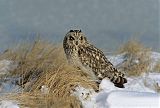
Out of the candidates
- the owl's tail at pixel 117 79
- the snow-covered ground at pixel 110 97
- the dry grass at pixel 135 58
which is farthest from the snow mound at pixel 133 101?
the dry grass at pixel 135 58

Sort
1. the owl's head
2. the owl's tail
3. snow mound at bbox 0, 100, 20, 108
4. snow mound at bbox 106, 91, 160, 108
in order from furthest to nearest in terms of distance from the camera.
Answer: the owl's head < the owl's tail < snow mound at bbox 106, 91, 160, 108 < snow mound at bbox 0, 100, 20, 108

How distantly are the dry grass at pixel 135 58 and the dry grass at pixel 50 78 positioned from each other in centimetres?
190

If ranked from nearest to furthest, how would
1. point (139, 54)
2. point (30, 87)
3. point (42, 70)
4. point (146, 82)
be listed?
point (30, 87)
point (42, 70)
point (146, 82)
point (139, 54)

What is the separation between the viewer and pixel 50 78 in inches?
258

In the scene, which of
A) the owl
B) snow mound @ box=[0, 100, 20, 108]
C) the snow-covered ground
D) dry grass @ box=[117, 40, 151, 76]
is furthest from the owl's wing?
dry grass @ box=[117, 40, 151, 76]

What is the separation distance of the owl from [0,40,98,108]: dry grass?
14cm

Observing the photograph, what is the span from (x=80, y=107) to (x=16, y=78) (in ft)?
4.25

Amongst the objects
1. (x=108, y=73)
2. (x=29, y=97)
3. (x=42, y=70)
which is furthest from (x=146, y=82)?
(x=29, y=97)

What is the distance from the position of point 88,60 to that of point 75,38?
1.20ft

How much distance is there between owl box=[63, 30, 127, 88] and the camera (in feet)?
23.6

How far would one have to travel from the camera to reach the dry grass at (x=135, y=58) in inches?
373

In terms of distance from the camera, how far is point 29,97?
20.5 ft

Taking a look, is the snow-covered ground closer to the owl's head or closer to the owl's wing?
the owl's wing

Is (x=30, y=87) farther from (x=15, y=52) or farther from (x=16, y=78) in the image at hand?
(x=15, y=52)
